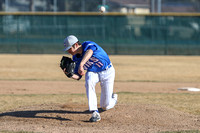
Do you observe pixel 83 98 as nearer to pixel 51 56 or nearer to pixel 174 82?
pixel 174 82

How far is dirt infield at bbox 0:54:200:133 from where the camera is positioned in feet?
18.6

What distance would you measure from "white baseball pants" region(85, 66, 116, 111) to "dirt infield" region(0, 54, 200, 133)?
0.24 metres

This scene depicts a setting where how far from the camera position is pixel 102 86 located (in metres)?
6.00

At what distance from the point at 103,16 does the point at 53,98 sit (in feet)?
39.6

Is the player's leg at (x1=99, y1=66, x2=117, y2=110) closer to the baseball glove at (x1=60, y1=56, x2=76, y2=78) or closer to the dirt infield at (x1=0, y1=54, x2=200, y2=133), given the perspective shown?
the dirt infield at (x1=0, y1=54, x2=200, y2=133)

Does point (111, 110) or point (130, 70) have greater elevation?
point (111, 110)

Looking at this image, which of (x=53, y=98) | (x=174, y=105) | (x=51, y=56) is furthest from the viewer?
(x=51, y=56)

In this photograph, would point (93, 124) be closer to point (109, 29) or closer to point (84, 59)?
point (84, 59)

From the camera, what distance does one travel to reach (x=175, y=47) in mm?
20328

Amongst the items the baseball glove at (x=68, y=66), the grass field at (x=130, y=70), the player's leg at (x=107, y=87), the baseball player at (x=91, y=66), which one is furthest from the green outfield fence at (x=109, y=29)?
the baseball glove at (x=68, y=66)

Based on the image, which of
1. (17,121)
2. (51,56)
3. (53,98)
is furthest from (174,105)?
(51,56)

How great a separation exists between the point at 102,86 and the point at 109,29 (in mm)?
14465

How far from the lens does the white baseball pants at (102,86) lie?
223 inches

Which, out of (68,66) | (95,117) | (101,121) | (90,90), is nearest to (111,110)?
(101,121)
